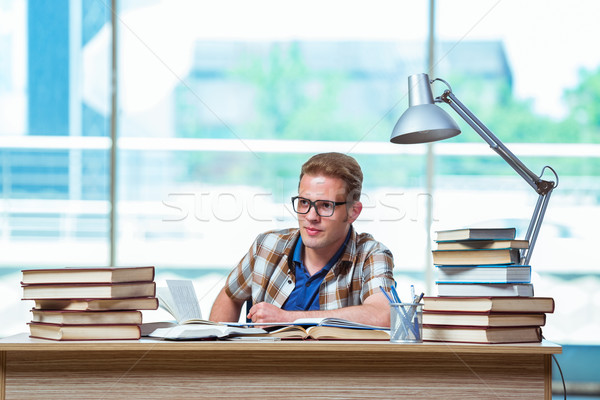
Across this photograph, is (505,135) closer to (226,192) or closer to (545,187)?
(226,192)

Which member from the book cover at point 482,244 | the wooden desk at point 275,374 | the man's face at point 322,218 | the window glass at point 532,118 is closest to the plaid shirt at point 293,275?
the man's face at point 322,218

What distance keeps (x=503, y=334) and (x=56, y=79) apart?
3.25m

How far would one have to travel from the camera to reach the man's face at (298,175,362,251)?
2006 millimetres

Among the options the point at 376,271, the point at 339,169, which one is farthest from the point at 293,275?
the point at 339,169

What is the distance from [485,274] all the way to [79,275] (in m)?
0.87

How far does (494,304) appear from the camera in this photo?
1.29m

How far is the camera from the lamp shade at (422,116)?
5.52 feet

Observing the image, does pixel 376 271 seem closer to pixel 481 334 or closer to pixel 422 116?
pixel 422 116

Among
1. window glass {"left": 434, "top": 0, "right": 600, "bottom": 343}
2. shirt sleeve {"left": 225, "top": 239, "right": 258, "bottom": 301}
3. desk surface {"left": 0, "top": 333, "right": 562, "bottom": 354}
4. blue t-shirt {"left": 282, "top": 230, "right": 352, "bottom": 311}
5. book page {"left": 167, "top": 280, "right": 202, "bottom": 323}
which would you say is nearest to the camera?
desk surface {"left": 0, "top": 333, "right": 562, "bottom": 354}

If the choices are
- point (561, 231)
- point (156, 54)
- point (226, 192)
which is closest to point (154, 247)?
point (226, 192)

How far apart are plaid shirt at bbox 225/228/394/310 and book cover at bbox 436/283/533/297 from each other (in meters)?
0.58

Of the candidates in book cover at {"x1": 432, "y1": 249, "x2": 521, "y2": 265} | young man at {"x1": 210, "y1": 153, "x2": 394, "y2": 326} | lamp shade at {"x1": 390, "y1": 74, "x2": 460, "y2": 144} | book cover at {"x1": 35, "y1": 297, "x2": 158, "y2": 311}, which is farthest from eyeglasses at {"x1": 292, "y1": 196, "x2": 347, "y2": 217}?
book cover at {"x1": 35, "y1": 297, "x2": 158, "y2": 311}

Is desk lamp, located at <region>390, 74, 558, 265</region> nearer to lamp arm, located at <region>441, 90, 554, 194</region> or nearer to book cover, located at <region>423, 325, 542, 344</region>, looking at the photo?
lamp arm, located at <region>441, 90, 554, 194</region>

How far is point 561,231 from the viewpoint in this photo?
12.1 feet
